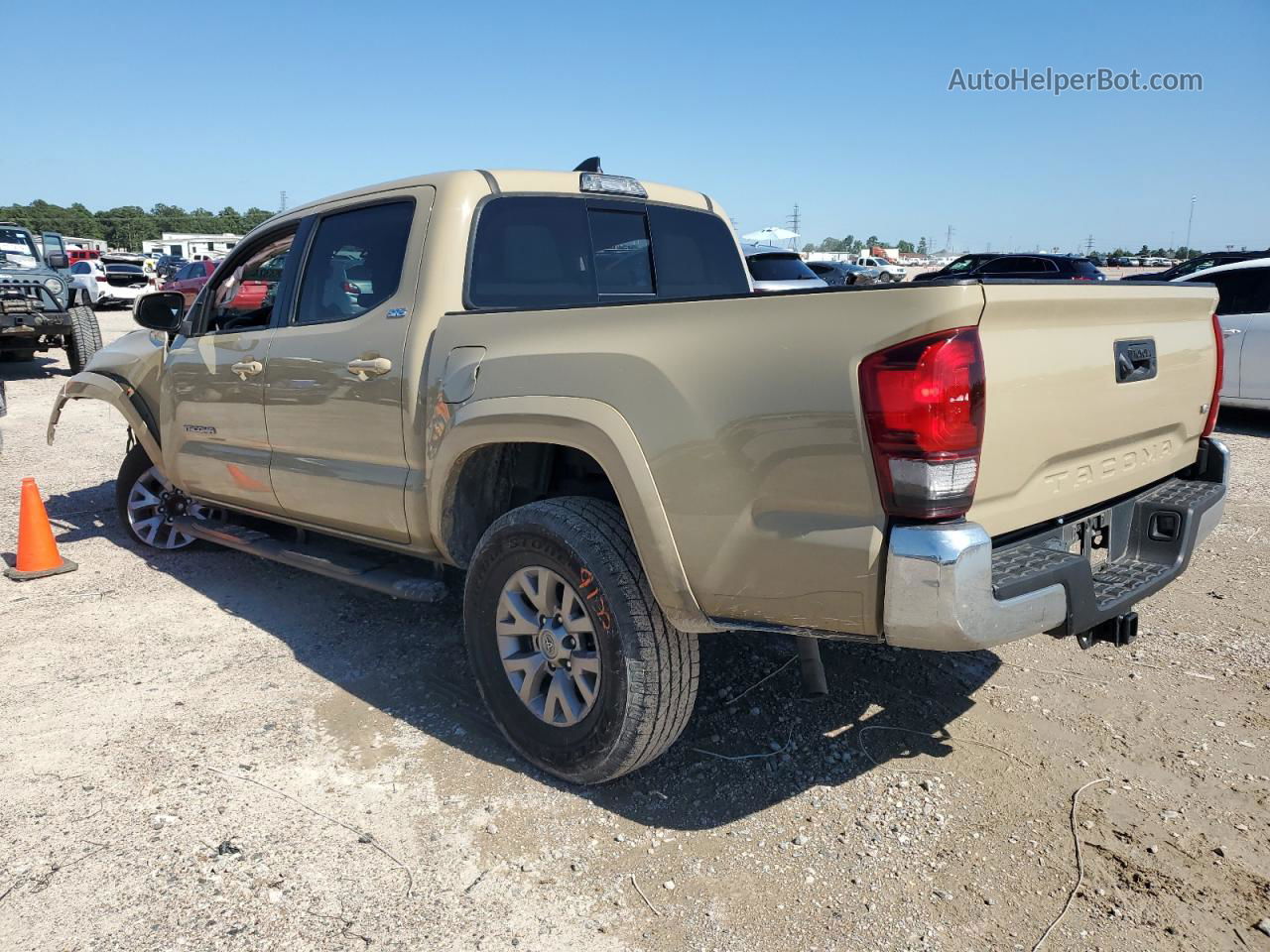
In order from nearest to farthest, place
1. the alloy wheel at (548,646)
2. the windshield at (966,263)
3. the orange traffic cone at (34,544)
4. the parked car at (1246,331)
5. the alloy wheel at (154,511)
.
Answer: the alloy wheel at (548,646)
the orange traffic cone at (34,544)
the alloy wheel at (154,511)
the parked car at (1246,331)
the windshield at (966,263)

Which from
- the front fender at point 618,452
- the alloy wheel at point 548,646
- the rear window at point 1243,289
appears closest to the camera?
the front fender at point 618,452

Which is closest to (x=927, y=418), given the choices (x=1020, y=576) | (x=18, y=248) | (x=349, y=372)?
(x=1020, y=576)

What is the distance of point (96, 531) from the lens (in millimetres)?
6125

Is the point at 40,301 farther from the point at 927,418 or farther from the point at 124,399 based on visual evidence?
the point at 927,418

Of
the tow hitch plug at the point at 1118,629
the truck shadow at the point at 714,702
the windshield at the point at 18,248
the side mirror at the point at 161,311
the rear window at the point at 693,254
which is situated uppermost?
the windshield at the point at 18,248

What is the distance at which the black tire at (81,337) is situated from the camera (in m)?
12.9

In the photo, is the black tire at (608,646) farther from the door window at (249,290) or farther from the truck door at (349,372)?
the door window at (249,290)

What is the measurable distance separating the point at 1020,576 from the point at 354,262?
288cm

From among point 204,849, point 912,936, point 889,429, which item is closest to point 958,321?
point 889,429

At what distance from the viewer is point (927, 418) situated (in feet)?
6.82

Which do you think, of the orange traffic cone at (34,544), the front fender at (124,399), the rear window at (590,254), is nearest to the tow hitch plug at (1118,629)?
the rear window at (590,254)

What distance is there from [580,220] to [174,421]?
2561mm

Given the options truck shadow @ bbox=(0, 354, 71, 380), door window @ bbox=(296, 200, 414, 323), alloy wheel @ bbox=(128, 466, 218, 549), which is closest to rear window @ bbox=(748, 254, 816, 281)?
alloy wheel @ bbox=(128, 466, 218, 549)

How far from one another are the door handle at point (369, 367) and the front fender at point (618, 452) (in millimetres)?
584
